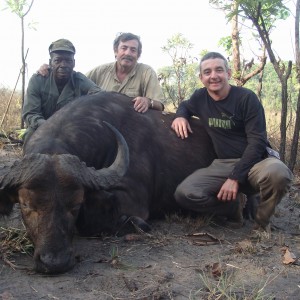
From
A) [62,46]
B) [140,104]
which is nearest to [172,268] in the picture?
[140,104]

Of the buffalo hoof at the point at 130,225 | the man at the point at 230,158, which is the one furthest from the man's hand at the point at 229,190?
the buffalo hoof at the point at 130,225

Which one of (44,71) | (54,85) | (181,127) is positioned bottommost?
(181,127)

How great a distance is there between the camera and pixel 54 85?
620 cm

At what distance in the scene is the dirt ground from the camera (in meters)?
3.04

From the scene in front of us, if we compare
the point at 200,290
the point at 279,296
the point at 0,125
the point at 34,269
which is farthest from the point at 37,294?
the point at 0,125

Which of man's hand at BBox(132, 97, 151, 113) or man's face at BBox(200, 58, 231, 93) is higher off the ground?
man's face at BBox(200, 58, 231, 93)

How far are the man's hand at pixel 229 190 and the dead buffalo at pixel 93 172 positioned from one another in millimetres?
847

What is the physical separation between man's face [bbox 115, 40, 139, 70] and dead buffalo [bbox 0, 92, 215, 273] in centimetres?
141

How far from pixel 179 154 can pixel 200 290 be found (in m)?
2.50

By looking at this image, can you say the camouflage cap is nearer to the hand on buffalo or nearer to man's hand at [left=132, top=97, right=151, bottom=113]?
the hand on buffalo

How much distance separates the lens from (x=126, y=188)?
186 inches

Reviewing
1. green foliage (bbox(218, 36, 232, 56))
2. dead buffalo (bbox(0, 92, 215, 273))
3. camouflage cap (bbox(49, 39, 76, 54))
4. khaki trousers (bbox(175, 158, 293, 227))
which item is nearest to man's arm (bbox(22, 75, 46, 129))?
camouflage cap (bbox(49, 39, 76, 54))

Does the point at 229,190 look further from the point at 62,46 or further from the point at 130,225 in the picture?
the point at 62,46

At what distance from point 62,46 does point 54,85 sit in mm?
528
